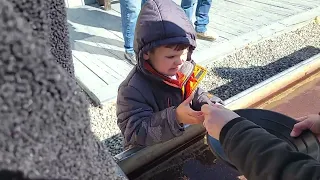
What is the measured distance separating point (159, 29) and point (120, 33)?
236 centimetres

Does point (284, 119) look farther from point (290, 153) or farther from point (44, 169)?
point (44, 169)

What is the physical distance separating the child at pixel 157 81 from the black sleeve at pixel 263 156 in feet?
1.59

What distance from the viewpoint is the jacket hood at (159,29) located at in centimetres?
150

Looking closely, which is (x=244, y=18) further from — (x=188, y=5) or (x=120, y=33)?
(x=120, y=33)

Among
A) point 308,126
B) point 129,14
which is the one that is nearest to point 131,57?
point 129,14

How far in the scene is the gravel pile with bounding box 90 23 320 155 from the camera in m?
2.62

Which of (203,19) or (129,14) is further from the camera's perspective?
(203,19)

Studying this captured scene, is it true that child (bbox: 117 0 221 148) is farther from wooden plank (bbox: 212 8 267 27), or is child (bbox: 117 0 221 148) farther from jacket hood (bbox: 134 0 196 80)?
wooden plank (bbox: 212 8 267 27)

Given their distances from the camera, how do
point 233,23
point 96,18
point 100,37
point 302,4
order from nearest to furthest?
point 100,37, point 233,23, point 96,18, point 302,4

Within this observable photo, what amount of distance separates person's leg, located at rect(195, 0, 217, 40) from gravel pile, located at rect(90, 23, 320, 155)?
12.9 inches

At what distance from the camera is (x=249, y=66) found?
3.35 metres

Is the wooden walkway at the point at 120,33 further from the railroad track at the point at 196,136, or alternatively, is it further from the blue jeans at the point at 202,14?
the railroad track at the point at 196,136

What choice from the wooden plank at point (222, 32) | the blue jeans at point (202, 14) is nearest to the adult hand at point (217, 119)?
the blue jeans at point (202, 14)

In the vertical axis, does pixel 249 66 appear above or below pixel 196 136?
below
